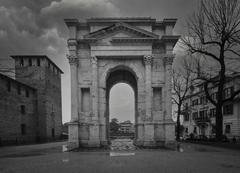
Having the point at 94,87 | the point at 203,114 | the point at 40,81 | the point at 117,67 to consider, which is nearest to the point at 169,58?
the point at 117,67

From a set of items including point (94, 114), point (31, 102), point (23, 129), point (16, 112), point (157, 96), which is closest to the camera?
point (94, 114)

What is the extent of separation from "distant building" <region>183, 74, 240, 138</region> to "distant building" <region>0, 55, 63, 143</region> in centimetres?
2632

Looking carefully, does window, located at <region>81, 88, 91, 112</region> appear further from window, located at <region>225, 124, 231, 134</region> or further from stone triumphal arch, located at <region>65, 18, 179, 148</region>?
window, located at <region>225, 124, 231, 134</region>

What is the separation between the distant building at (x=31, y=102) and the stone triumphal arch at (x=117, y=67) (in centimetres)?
1405

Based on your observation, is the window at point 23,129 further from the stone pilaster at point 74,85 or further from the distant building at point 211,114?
the distant building at point 211,114

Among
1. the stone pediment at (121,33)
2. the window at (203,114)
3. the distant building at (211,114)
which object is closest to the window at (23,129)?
the stone pediment at (121,33)

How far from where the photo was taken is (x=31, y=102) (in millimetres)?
36469

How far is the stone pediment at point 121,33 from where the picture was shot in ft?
67.8

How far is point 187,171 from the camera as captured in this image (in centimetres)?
871

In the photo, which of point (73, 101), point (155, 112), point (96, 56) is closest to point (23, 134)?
point (73, 101)

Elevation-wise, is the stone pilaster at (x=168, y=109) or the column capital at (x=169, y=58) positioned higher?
the column capital at (x=169, y=58)

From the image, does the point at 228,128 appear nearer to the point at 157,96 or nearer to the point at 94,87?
the point at 157,96

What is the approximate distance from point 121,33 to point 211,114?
30635mm

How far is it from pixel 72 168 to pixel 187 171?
17.4 feet
